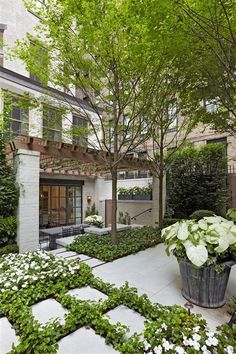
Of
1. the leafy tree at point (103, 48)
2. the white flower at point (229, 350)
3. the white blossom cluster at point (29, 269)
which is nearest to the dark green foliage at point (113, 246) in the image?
the leafy tree at point (103, 48)

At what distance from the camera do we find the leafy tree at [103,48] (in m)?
4.28

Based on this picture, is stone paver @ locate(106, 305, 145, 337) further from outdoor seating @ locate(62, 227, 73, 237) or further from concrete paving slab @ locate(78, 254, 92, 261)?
outdoor seating @ locate(62, 227, 73, 237)

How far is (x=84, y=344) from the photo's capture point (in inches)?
92.0

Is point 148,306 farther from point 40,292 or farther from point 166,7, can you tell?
point 166,7

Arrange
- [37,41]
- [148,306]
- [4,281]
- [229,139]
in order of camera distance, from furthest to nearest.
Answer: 1. [229,139]
2. [37,41]
3. [4,281]
4. [148,306]

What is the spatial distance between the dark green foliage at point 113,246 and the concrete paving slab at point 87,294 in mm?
1484

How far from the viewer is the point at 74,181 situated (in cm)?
1166

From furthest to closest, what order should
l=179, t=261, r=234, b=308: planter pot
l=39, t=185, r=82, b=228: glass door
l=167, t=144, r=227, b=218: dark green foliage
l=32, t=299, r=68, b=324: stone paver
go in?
l=39, t=185, r=82, b=228: glass door < l=167, t=144, r=227, b=218: dark green foliage < l=179, t=261, r=234, b=308: planter pot < l=32, t=299, r=68, b=324: stone paver

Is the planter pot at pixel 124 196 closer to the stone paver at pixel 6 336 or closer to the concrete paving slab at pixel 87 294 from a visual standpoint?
the concrete paving slab at pixel 87 294

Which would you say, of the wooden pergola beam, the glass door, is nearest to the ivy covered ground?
the wooden pergola beam

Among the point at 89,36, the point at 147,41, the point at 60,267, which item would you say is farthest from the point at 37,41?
the point at 60,267

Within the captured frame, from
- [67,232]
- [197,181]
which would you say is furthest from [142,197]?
[67,232]

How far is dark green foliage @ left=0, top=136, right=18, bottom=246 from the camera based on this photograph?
202 inches

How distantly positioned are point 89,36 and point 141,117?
108 inches
